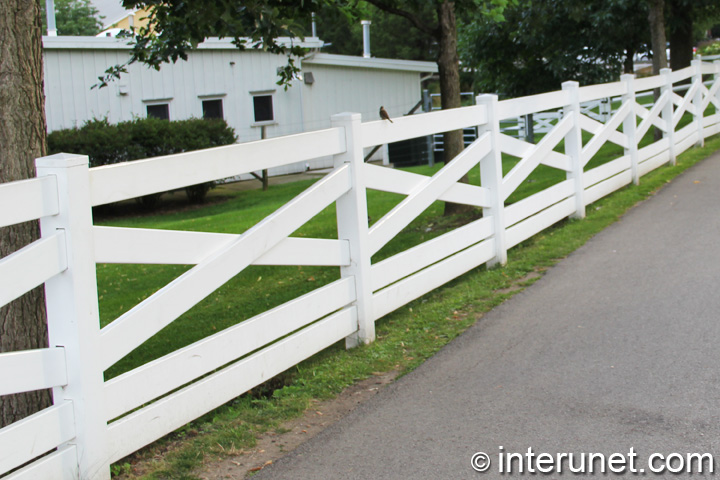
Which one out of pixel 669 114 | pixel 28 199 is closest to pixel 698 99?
pixel 669 114

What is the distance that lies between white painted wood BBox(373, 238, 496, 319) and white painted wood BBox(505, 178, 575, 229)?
52cm

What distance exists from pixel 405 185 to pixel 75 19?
154 feet

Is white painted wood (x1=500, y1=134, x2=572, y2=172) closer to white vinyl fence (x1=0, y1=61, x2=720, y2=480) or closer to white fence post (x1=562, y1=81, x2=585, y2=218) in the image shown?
white fence post (x1=562, y1=81, x2=585, y2=218)

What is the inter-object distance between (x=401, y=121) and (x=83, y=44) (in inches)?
597

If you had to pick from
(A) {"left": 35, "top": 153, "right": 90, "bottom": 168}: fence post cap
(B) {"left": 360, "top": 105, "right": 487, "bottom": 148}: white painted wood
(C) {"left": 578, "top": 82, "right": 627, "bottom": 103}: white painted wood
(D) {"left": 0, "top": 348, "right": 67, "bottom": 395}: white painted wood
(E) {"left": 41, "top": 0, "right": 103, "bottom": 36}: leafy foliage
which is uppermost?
(E) {"left": 41, "top": 0, "right": 103, "bottom": 36}: leafy foliage

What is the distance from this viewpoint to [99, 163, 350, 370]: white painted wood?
3.82 m

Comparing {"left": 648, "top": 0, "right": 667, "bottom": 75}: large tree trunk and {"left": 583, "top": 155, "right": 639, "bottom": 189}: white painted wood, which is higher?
{"left": 648, "top": 0, "right": 667, "bottom": 75}: large tree trunk

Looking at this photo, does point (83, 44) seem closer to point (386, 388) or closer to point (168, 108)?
point (168, 108)

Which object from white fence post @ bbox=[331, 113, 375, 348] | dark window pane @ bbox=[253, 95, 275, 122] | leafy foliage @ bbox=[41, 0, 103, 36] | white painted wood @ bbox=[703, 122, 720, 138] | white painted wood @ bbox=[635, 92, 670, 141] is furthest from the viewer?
leafy foliage @ bbox=[41, 0, 103, 36]

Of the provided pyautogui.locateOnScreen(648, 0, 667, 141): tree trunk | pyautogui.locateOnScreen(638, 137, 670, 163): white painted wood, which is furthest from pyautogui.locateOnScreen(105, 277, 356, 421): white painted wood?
pyautogui.locateOnScreen(648, 0, 667, 141): tree trunk

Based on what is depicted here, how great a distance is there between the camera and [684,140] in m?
14.4

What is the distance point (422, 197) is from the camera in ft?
21.1

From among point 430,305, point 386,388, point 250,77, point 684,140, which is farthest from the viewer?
point 250,77

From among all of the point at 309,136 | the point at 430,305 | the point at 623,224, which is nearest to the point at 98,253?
the point at 309,136
